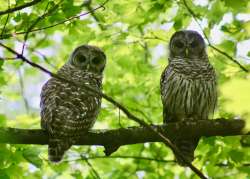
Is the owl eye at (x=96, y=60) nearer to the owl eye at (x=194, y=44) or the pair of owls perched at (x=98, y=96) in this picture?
the pair of owls perched at (x=98, y=96)

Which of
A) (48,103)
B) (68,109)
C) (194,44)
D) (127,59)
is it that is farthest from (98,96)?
(127,59)

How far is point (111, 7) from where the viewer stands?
5.46m

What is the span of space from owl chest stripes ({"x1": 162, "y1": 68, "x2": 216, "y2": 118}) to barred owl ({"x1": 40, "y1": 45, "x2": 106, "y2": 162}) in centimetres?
83

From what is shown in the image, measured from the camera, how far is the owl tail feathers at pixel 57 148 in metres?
4.20

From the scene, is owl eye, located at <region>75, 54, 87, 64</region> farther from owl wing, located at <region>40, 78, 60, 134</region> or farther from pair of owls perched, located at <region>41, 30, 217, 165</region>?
owl wing, located at <region>40, 78, 60, 134</region>

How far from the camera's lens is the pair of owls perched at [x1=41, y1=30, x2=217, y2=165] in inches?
172

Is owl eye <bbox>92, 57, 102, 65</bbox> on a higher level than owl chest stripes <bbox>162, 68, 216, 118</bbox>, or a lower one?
higher

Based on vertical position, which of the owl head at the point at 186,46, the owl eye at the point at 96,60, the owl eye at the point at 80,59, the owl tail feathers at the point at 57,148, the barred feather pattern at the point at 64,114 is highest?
the owl head at the point at 186,46

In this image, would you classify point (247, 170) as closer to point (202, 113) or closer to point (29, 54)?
point (202, 113)

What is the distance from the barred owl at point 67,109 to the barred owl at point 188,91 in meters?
0.84

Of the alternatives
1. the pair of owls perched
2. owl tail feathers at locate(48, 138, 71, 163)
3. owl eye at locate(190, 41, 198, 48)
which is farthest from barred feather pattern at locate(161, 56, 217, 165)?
owl tail feathers at locate(48, 138, 71, 163)

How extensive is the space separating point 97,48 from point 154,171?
6.29 feet

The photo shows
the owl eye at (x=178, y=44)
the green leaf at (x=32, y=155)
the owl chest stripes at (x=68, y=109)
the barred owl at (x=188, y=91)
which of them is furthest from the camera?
the owl eye at (x=178, y=44)

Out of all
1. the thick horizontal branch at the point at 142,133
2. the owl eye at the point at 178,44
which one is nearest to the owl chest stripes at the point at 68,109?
the thick horizontal branch at the point at 142,133
